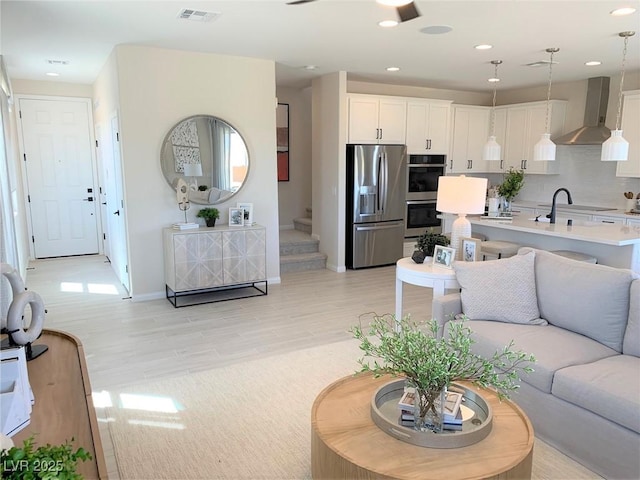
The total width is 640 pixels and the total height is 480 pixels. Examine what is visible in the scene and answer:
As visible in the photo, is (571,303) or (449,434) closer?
(449,434)

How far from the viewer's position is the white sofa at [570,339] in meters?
2.19

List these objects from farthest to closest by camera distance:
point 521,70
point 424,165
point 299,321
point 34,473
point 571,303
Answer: point 424,165, point 521,70, point 299,321, point 571,303, point 34,473

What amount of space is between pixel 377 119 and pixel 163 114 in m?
2.95

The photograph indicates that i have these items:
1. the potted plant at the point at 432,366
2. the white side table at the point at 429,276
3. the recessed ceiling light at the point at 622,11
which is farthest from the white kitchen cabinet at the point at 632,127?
the potted plant at the point at 432,366

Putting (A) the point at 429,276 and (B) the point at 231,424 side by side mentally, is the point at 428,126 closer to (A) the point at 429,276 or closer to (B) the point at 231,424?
(A) the point at 429,276

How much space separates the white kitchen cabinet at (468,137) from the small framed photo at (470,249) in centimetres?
425

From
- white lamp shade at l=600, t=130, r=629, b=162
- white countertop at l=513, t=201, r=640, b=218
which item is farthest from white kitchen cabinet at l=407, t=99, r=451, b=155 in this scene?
white lamp shade at l=600, t=130, r=629, b=162

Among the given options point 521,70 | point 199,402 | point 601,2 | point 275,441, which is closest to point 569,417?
point 275,441

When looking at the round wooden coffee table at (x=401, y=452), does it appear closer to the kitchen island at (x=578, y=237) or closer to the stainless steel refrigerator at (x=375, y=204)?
the kitchen island at (x=578, y=237)

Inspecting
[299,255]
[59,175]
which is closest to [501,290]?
[299,255]

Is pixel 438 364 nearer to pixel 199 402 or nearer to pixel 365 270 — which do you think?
pixel 199 402

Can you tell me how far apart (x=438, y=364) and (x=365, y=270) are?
4785 millimetres

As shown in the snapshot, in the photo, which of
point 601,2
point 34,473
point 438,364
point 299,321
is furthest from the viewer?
point 299,321

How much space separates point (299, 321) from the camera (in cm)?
448
